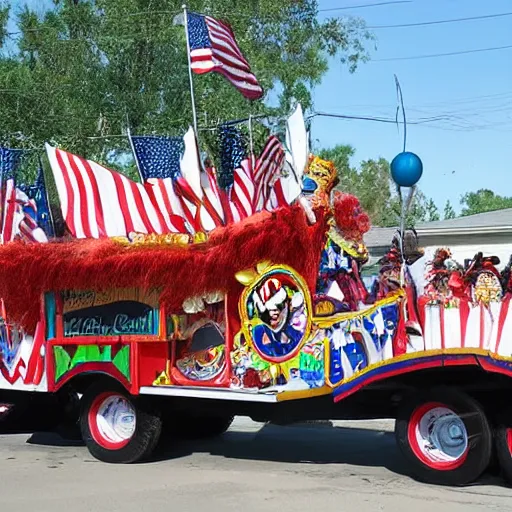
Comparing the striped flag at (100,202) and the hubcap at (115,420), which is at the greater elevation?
the striped flag at (100,202)

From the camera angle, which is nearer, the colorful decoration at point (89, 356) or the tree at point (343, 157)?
the colorful decoration at point (89, 356)

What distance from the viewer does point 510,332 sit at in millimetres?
6973

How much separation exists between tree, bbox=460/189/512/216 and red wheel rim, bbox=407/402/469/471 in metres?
45.6

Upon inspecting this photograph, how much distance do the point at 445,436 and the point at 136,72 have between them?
16.3m

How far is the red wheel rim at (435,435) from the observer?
7.51 metres

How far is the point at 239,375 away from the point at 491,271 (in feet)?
8.16

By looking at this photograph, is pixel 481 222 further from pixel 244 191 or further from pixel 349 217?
pixel 349 217

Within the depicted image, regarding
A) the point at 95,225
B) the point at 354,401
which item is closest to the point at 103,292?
the point at 95,225

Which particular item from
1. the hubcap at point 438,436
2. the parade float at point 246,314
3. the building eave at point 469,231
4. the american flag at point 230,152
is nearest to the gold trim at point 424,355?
the parade float at point 246,314

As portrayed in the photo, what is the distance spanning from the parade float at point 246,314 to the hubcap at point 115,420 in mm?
15

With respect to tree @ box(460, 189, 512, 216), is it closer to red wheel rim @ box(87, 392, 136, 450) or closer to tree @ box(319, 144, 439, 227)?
tree @ box(319, 144, 439, 227)

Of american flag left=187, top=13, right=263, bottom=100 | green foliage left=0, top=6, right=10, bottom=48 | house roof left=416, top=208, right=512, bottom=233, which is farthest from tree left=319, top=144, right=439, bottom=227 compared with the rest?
american flag left=187, top=13, right=263, bottom=100

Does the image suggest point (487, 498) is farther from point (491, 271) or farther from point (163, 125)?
point (163, 125)

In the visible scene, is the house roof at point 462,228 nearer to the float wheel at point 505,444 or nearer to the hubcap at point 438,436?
the hubcap at point 438,436
